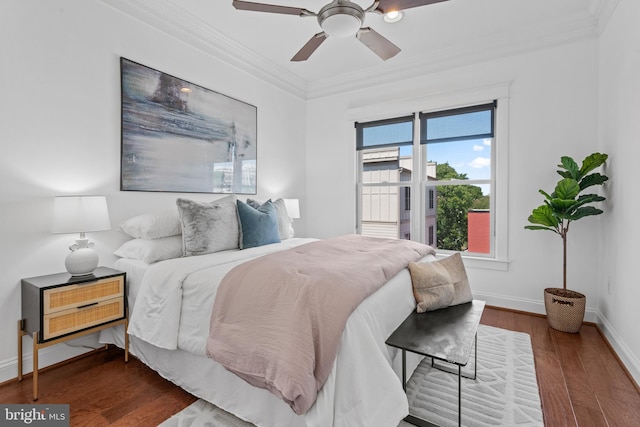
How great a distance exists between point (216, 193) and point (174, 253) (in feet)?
3.44

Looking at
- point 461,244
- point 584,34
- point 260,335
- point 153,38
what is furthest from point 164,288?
point 584,34

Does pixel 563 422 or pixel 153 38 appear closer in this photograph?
pixel 563 422

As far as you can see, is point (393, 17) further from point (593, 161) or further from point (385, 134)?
point (593, 161)

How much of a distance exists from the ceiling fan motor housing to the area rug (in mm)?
2313

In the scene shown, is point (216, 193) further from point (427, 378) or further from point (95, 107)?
point (427, 378)

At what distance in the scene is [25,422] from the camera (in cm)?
161

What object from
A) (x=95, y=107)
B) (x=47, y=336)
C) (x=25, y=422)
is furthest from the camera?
(x=95, y=107)

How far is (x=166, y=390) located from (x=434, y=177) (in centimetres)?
345

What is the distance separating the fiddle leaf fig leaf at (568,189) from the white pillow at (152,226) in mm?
3215

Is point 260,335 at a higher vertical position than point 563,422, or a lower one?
higher

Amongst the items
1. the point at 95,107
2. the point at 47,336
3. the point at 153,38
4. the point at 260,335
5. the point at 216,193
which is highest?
the point at 153,38

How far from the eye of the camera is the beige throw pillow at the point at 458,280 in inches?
84.0

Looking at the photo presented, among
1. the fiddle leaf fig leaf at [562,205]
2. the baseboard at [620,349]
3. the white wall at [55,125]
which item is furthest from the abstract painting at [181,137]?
the baseboard at [620,349]

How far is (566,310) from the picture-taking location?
274cm
